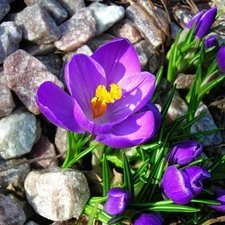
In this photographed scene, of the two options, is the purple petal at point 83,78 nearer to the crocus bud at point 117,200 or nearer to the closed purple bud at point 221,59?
the crocus bud at point 117,200

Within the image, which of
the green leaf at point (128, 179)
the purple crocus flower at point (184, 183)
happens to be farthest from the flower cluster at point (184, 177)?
the green leaf at point (128, 179)

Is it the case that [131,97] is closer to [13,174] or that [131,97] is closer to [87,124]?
[87,124]

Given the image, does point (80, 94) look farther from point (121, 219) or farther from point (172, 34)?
point (172, 34)

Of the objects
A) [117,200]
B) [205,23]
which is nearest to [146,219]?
[117,200]

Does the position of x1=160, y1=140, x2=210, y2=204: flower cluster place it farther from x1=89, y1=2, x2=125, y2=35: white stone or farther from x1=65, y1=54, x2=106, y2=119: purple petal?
x1=89, y1=2, x2=125, y2=35: white stone

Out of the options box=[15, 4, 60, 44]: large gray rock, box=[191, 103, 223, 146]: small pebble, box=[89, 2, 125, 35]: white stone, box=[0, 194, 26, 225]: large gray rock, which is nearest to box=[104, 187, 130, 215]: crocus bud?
box=[0, 194, 26, 225]: large gray rock

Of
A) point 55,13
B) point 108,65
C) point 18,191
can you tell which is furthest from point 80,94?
point 55,13

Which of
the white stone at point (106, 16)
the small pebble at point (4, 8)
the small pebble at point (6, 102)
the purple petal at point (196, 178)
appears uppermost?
the small pebble at point (4, 8)
